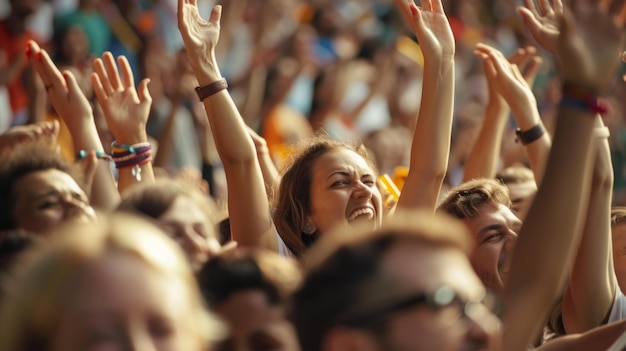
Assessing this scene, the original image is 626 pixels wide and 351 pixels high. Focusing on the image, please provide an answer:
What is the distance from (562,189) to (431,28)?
184 cm

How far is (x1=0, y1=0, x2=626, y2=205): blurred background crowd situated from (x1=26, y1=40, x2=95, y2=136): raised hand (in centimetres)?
119

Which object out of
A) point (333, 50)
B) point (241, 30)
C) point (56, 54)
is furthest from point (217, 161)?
point (333, 50)

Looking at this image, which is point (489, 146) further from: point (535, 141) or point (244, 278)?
point (244, 278)

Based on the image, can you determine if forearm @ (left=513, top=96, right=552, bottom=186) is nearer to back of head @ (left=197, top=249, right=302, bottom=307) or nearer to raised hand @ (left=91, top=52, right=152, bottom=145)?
raised hand @ (left=91, top=52, right=152, bottom=145)

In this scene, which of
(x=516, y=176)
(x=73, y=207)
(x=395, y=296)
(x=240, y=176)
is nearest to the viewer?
(x=395, y=296)

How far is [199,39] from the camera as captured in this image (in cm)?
379

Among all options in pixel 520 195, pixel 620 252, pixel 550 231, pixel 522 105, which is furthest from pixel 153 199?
pixel 520 195

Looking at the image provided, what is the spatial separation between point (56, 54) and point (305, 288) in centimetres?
488

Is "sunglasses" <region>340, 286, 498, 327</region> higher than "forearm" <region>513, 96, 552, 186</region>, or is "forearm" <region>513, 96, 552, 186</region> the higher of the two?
"sunglasses" <region>340, 286, 498, 327</region>

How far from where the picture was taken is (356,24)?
32.6ft

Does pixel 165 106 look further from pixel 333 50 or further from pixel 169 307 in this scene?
pixel 169 307

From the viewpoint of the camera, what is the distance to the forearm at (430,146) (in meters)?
3.63

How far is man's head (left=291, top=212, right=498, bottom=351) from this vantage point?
1803mm

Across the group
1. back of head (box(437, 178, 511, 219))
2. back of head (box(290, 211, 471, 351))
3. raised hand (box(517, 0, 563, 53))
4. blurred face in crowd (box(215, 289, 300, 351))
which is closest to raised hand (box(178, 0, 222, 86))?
back of head (box(437, 178, 511, 219))
